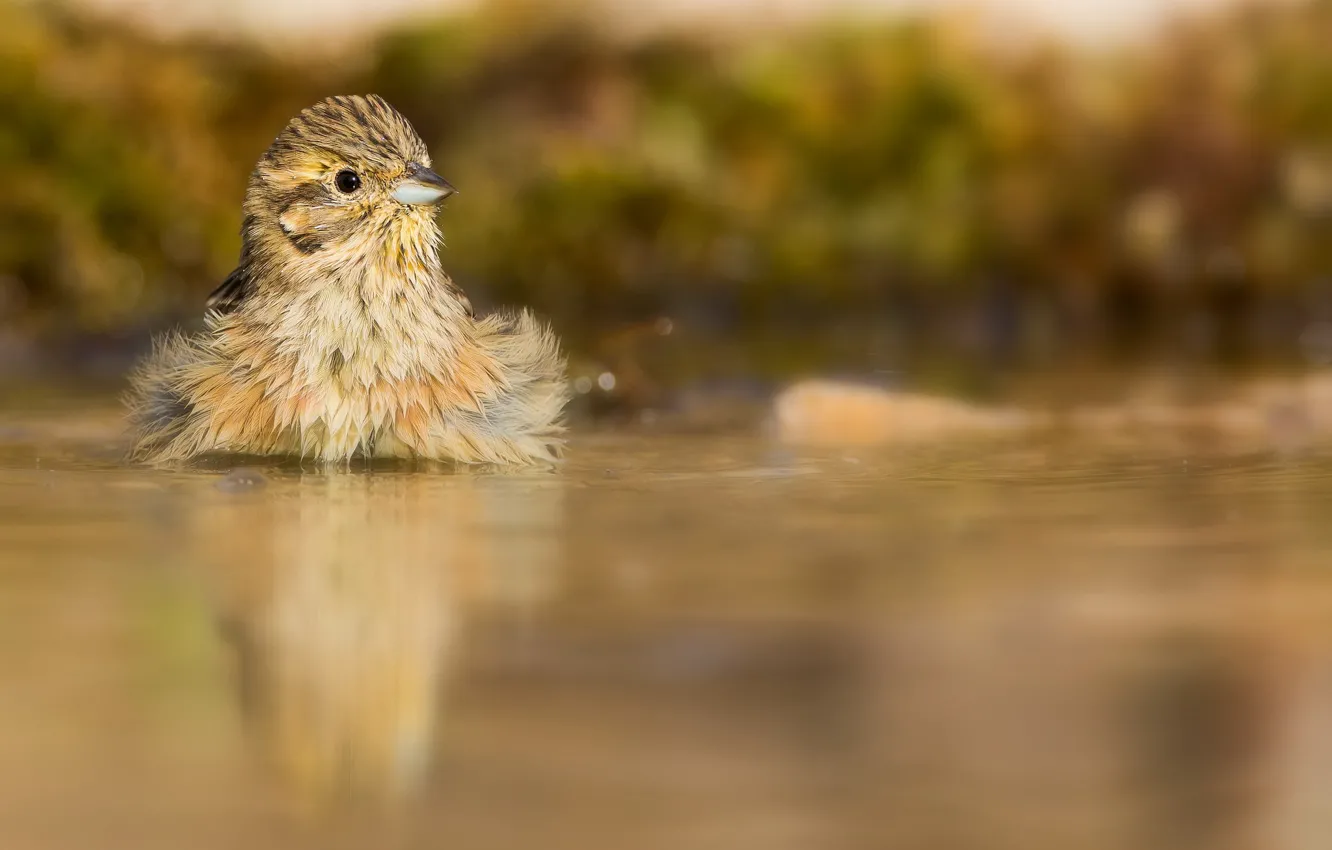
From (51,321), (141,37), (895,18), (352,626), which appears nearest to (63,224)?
(51,321)

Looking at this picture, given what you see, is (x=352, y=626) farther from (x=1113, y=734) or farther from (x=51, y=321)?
(x=51, y=321)

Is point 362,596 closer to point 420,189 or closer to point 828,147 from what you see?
point 420,189

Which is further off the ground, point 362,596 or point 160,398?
point 160,398

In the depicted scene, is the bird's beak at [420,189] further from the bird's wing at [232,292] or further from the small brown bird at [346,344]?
the bird's wing at [232,292]

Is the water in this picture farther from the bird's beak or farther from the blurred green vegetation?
the blurred green vegetation

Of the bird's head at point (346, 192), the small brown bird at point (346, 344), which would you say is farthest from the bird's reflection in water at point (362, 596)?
the bird's head at point (346, 192)

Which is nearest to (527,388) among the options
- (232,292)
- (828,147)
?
(232,292)
